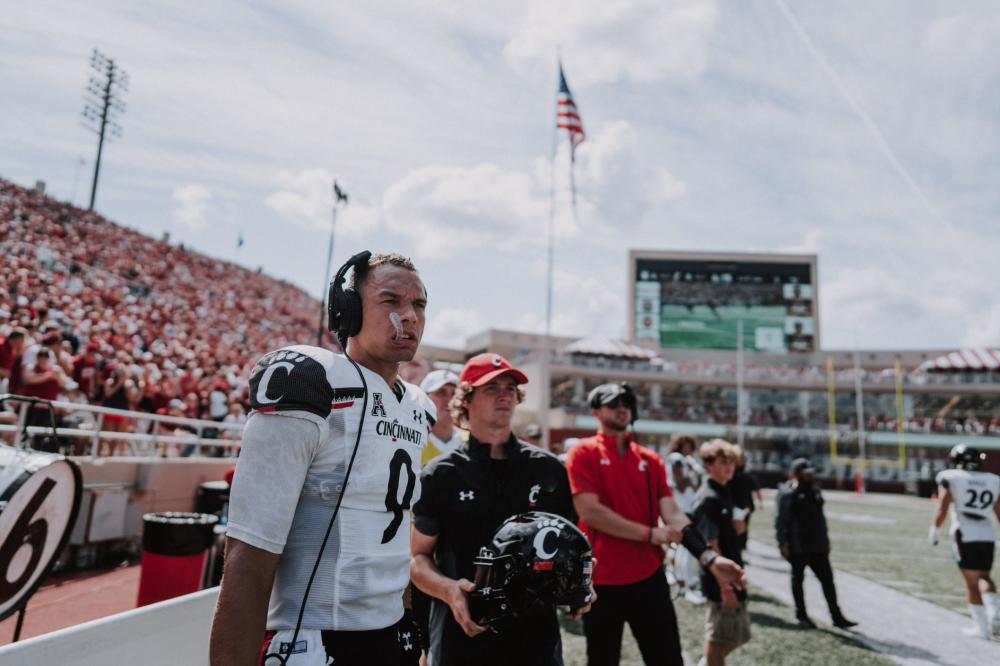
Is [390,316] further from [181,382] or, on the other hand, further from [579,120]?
[579,120]

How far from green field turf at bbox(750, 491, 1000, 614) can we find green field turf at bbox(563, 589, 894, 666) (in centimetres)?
271

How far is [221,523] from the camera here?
667 cm

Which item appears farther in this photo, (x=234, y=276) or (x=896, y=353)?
(x=896, y=353)

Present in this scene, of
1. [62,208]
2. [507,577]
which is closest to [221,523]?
[507,577]

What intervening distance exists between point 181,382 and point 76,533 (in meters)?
5.72

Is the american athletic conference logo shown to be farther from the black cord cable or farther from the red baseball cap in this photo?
the red baseball cap

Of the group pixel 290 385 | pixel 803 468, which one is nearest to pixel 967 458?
pixel 803 468

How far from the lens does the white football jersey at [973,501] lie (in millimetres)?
7016

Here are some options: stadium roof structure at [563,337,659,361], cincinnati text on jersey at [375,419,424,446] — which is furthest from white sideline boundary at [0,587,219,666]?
stadium roof structure at [563,337,659,361]

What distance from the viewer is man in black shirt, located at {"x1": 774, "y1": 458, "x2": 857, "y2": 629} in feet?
23.5

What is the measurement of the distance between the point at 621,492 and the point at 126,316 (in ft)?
73.1

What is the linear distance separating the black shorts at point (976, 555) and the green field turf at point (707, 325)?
5117cm

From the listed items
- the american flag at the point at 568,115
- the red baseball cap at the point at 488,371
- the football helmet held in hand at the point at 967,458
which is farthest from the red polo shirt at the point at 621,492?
the american flag at the point at 568,115

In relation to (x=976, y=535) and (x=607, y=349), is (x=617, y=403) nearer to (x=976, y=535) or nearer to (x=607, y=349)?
(x=976, y=535)
